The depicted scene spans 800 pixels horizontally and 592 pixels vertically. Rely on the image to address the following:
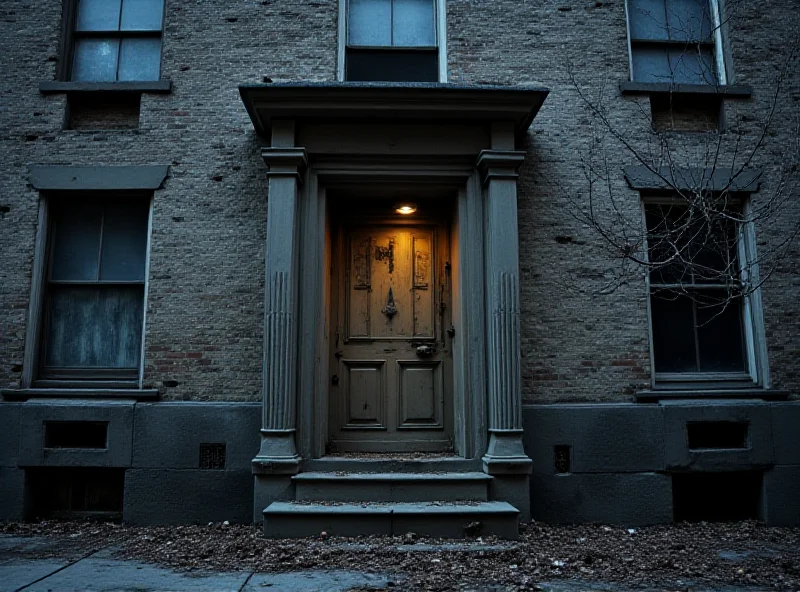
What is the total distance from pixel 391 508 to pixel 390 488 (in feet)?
1.01

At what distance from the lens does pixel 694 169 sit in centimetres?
711

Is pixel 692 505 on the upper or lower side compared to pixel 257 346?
lower

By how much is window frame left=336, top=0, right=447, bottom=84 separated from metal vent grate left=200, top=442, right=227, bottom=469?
14.5ft

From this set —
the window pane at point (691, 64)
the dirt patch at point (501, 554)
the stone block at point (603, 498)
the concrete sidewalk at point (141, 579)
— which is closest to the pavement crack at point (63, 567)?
the concrete sidewalk at point (141, 579)

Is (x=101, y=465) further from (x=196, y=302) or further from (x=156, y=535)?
(x=196, y=302)

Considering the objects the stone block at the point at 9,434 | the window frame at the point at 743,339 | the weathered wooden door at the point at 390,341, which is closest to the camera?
the stone block at the point at 9,434

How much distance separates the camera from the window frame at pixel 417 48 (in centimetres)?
730

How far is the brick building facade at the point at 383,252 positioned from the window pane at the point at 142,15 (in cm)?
3

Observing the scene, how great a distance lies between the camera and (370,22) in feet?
24.9

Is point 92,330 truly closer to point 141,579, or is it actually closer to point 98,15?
point 141,579

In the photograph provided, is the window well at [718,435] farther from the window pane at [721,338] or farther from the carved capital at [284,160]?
the carved capital at [284,160]

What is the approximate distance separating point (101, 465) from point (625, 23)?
26.0 ft

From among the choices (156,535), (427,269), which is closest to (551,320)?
(427,269)

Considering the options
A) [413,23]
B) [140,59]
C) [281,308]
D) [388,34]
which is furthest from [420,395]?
[140,59]
